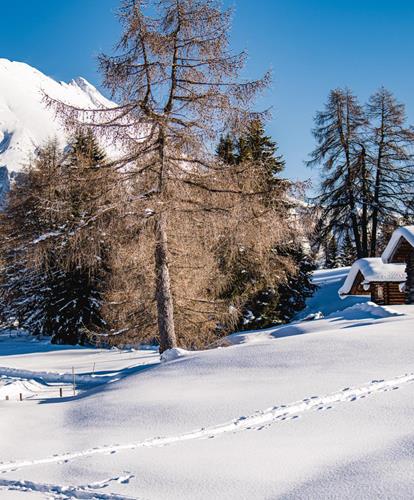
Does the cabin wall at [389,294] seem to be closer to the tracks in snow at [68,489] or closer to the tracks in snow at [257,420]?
the tracks in snow at [257,420]

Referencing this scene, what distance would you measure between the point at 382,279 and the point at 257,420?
1984 cm

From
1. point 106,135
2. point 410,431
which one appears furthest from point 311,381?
point 106,135

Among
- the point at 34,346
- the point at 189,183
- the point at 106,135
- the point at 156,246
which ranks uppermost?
the point at 106,135

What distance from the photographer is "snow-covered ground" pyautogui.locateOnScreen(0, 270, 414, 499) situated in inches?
162

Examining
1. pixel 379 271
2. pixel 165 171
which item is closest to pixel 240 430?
pixel 165 171

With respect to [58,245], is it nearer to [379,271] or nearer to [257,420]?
[257,420]

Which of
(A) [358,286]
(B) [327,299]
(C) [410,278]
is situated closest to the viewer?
(C) [410,278]

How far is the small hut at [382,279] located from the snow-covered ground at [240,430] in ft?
48.2

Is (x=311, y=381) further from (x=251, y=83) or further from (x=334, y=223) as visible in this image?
(x=334, y=223)

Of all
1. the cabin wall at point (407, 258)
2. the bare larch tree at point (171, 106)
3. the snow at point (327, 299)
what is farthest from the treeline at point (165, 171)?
the snow at point (327, 299)

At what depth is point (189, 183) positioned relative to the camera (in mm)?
12406

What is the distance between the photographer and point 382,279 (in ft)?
79.5

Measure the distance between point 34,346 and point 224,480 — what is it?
25109 millimetres

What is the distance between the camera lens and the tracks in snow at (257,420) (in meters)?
5.20
